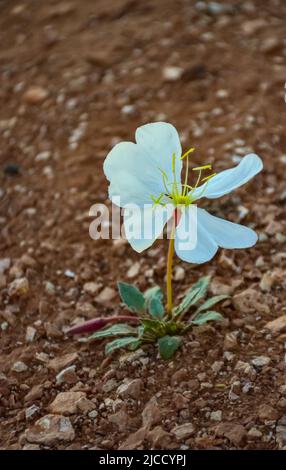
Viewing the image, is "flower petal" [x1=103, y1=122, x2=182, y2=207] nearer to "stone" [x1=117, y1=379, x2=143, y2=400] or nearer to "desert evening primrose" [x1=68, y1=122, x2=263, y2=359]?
"desert evening primrose" [x1=68, y1=122, x2=263, y2=359]

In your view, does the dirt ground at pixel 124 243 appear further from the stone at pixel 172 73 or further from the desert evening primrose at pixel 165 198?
the desert evening primrose at pixel 165 198

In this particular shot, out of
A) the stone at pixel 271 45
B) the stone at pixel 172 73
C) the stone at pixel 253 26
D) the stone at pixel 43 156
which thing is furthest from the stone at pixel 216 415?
the stone at pixel 253 26

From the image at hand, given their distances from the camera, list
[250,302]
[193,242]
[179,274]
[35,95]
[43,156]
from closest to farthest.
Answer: [193,242], [250,302], [179,274], [43,156], [35,95]

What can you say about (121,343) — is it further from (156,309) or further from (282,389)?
(282,389)

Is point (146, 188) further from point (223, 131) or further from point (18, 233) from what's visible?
point (223, 131)

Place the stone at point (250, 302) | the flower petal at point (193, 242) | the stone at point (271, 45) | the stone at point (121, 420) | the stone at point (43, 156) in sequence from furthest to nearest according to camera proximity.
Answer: the stone at point (271, 45) < the stone at point (43, 156) < the stone at point (250, 302) < the stone at point (121, 420) < the flower petal at point (193, 242)

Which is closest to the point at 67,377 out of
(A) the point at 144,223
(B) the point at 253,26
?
(A) the point at 144,223
